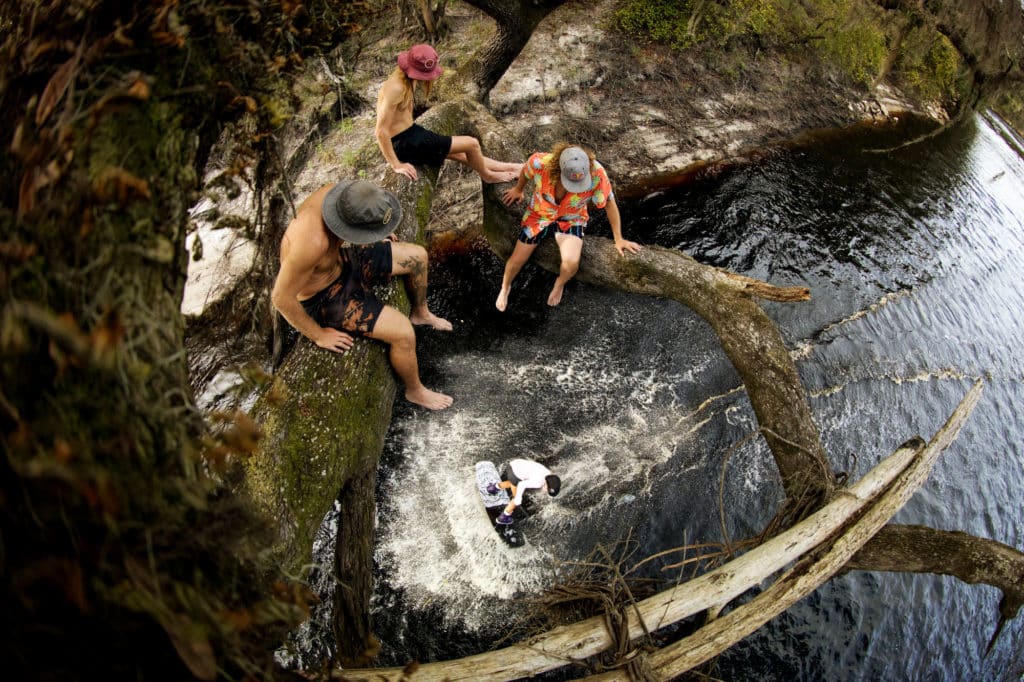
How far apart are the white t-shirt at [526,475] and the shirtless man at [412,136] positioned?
2944mm

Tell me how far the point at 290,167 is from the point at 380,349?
171 inches

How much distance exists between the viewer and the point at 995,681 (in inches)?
181

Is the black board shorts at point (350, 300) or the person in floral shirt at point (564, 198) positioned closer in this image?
the black board shorts at point (350, 300)

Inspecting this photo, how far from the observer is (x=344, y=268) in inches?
150

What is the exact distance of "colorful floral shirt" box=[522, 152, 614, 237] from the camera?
4840 millimetres

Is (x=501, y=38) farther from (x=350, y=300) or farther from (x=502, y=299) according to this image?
(x=350, y=300)

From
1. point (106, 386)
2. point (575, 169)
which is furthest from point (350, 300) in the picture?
point (106, 386)

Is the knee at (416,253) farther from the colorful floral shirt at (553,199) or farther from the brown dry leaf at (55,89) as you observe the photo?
the brown dry leaf at (55,89)

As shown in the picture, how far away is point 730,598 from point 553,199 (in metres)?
3.55

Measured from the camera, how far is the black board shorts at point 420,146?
5.11 m

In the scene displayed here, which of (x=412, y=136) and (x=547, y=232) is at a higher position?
(x=412, y=136)

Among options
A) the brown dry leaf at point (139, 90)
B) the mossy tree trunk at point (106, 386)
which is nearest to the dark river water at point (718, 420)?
the mossy tree trunk at point (106, 386)

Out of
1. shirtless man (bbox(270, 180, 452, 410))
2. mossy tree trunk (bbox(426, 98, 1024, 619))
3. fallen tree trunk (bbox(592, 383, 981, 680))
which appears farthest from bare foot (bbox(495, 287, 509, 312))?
fallen tree trunk (bbox(592, 383, 981, 680))

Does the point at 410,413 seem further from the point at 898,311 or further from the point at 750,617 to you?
the point at 898,311
